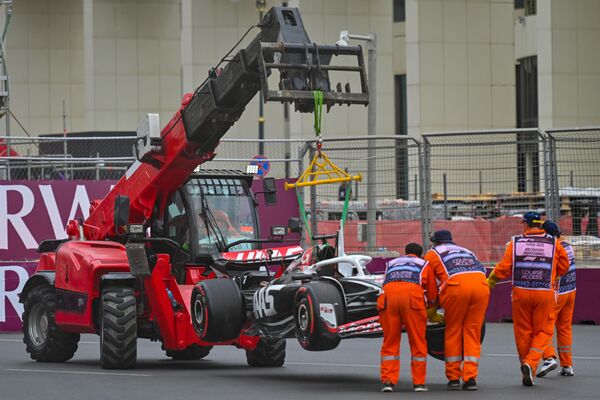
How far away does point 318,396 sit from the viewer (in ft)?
44.0

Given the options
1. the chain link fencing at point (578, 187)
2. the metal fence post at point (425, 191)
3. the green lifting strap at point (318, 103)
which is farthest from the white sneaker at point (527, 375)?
the metal fence post at point (425, 191)

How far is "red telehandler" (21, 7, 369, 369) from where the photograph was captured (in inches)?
610

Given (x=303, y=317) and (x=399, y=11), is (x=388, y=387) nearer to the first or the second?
(x=303, y=317)

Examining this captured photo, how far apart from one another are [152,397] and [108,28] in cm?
4468

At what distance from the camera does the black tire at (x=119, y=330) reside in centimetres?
1627

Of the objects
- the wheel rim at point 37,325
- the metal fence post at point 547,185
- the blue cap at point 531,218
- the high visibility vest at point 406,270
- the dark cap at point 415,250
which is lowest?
the wheel rim at point 37,325

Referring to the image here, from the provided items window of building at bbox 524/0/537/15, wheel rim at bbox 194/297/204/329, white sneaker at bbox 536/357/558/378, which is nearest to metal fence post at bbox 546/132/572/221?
white sneaker at bbox 536/357/558/378

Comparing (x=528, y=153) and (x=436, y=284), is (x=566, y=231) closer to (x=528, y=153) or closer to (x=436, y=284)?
(x=528, y=153)

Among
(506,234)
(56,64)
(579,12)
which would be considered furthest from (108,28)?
(506,234)

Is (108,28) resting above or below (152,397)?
above

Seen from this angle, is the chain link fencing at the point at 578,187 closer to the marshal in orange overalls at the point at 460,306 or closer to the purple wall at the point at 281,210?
the purple wall at the point at 281,210

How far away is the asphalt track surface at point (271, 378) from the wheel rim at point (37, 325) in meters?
0.35

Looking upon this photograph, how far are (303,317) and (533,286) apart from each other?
245 cm

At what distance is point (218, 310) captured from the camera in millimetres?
15242
